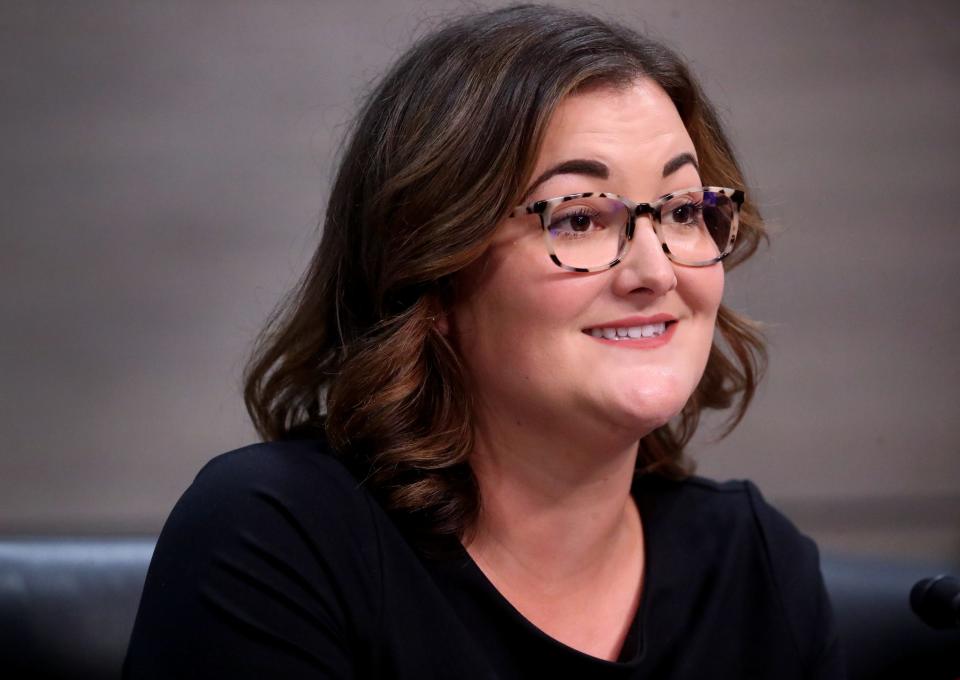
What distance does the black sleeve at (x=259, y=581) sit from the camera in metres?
1.17

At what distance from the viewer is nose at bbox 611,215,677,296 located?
1262mm

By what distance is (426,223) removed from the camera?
4.27 ft

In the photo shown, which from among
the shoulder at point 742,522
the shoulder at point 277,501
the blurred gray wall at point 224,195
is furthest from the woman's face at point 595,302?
the blurred gray wall at point 224,195

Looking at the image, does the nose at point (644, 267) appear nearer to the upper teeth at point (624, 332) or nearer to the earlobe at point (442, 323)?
the upper teeth at point (624, 332)

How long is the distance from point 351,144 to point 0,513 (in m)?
1.28

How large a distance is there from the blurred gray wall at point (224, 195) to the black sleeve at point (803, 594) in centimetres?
69

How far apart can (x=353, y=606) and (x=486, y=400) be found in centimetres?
30

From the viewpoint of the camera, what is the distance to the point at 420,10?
2.33 meters

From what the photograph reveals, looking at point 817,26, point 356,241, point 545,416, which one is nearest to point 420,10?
point 817,26

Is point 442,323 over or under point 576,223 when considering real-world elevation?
under

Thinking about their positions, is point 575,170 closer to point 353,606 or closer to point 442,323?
point 442,323

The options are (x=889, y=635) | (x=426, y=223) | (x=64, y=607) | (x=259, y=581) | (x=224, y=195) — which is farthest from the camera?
(x=224, y=195)

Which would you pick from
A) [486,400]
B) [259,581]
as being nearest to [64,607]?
[259,581]

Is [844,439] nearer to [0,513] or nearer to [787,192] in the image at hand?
[787,192]
